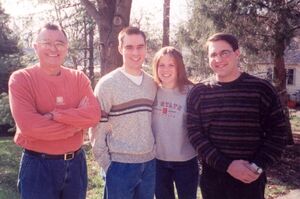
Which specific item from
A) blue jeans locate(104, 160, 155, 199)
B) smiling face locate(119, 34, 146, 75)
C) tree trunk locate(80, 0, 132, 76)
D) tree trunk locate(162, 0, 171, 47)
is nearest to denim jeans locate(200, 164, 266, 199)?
blue jeans locate(104, 160, 155, 199)

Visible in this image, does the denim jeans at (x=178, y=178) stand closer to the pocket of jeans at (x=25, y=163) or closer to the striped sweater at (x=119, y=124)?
the striped sweater at (x=119, y=124)

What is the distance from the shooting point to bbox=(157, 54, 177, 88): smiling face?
375 cm

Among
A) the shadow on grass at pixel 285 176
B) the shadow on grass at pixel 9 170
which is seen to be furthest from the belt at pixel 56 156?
the shadow on grass at pixel 285 176

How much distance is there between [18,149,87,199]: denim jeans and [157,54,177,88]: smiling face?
109 centimetres

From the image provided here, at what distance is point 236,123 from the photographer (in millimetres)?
3367

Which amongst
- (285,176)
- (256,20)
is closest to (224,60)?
(285,176)

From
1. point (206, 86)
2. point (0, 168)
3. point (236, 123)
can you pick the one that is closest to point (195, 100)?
point (206, 86)

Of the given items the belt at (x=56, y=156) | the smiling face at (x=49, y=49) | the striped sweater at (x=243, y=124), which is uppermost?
the smiling face at (x=49, y=49)

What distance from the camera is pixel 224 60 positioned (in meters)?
3.41

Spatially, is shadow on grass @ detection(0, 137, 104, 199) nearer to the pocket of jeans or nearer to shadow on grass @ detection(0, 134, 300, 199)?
shadow on grass @ detection(0, 134, 300, 199)

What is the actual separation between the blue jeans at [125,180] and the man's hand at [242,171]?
2.49 ft

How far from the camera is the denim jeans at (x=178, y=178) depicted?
3.82 meters

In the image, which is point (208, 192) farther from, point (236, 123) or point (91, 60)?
point (91, 60)

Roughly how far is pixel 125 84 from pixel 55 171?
A: 36.8 inches
